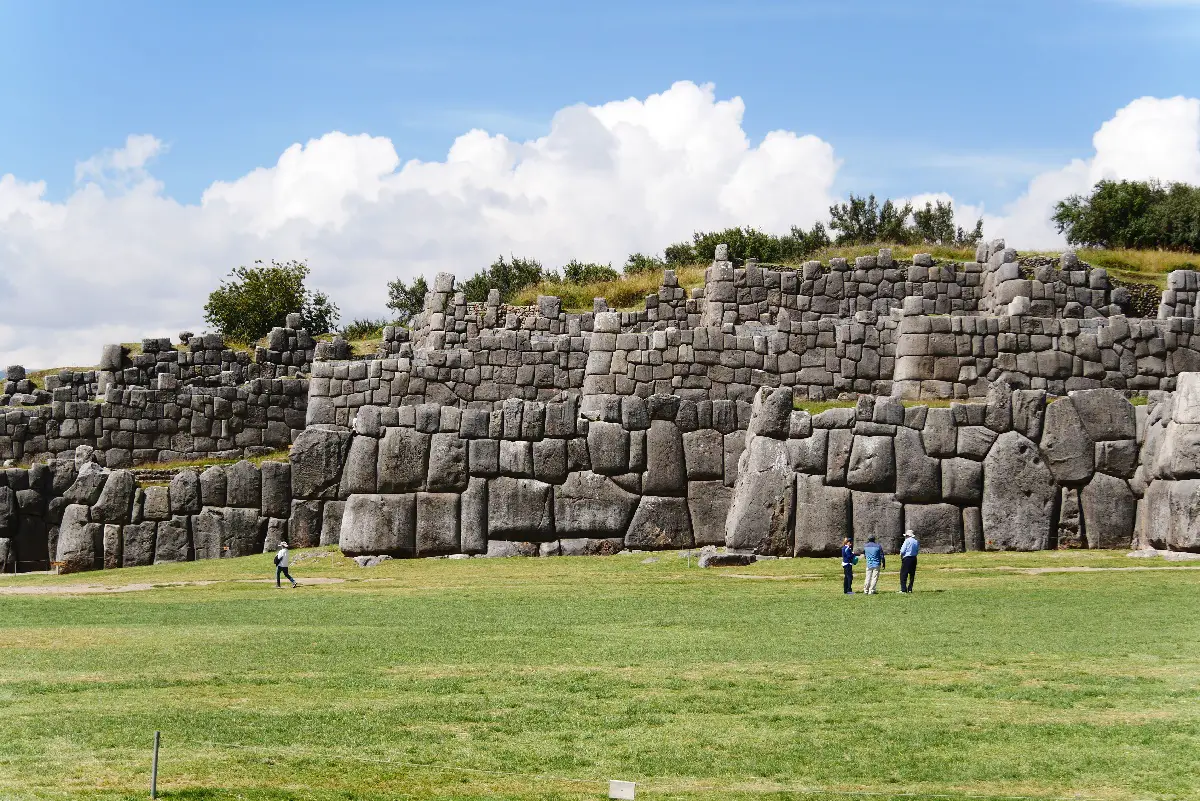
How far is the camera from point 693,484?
27.4 meters

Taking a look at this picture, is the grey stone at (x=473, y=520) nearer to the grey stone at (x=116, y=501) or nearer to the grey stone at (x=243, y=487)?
the grey stone at (x=243, y=487)

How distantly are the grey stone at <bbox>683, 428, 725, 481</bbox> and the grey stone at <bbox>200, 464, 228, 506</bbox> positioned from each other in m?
9.02

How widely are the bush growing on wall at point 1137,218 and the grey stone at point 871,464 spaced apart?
34.3 meters

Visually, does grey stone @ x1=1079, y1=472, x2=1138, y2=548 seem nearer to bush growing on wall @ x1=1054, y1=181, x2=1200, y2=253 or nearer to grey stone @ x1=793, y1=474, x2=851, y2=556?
grey stone @ x1=793, y1=474, x2=851, y2=556

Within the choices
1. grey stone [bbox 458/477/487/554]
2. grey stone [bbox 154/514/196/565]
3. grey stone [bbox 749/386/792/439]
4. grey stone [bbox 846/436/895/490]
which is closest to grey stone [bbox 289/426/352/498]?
grey stone [bbox 154/514/196/565]

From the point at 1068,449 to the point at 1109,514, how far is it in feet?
4.05

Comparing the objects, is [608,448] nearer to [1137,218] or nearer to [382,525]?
[382,525]

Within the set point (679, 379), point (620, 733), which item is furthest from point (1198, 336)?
point (620, 733)

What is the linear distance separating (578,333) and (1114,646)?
23.0 meters

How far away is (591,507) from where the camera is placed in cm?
2719

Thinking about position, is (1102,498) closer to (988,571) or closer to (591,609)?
(988,571)

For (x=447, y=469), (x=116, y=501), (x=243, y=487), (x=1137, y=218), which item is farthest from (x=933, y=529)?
(x=1137, y=218)

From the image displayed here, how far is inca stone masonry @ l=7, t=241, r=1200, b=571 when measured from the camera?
25359 millimetres

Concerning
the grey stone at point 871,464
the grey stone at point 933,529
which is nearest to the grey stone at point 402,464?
the grey stone at point 871,464
